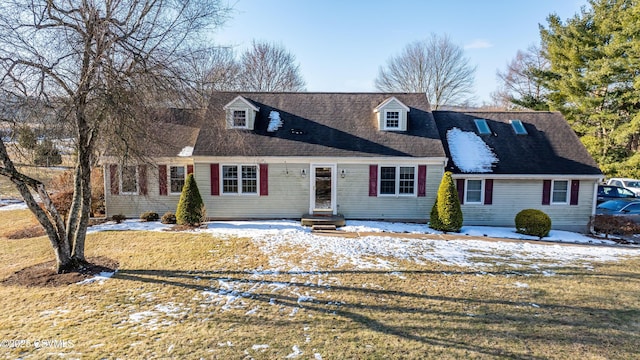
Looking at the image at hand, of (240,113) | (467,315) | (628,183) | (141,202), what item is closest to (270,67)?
(240,113)

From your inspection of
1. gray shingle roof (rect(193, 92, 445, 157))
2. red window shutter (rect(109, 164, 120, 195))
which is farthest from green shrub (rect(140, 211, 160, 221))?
gray shingle roof (rect(193, 92, 445, 157))

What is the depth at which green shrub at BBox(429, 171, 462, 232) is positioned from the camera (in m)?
13.3

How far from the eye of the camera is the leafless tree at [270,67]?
115 ft

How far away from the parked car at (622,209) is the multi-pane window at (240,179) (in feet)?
56.2

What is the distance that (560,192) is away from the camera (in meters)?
15.3

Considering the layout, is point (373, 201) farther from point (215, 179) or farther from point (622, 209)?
point (622, 209)

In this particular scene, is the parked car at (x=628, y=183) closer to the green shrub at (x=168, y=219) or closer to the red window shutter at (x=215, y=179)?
the red window shutter at (x=215, y=179)

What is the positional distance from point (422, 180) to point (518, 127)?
6.51 meters

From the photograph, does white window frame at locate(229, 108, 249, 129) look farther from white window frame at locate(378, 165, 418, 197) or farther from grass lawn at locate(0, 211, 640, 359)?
grass lawn at locate(0, 211, 640, 359)

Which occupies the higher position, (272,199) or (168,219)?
(272,199)

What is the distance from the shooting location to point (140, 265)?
9164mm

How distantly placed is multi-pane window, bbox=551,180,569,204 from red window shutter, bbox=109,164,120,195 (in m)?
19.3

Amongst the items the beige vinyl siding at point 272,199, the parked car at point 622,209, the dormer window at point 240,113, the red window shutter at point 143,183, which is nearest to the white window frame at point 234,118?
the dormer window at point 240,113

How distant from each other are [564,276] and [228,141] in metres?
12.4
